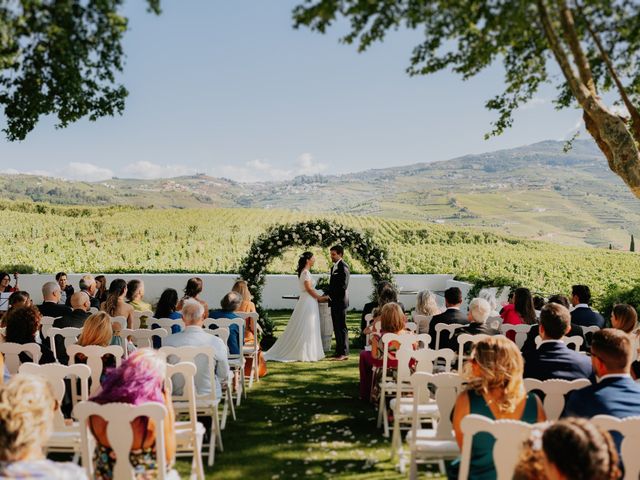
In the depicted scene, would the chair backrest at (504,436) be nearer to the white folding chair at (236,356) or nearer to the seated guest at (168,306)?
the white folding chair at (236,356)

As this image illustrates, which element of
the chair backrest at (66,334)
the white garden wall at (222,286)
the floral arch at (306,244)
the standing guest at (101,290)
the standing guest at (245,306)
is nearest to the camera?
the chair backrest at (66,334)

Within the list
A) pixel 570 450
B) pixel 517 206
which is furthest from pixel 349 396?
pixel 517 206

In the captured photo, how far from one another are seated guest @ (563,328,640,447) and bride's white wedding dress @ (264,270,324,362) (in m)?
6.57

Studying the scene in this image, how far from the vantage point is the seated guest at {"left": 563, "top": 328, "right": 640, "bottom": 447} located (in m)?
3.18

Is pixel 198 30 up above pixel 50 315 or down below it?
above

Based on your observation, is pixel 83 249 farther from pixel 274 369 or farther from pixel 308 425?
pixel 308 425

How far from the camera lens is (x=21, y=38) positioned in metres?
4.81

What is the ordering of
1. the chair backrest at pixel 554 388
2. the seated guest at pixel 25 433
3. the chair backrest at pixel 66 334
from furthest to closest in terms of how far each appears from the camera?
1. the chair backrest at pixel 66 334
2. the chair backrest at pixel 554 388
3. the seated guest at pixel 25 433

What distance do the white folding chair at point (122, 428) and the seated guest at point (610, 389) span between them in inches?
91.1

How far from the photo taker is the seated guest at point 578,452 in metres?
1.92

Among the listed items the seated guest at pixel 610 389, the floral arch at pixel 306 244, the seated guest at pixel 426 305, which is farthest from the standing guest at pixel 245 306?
the seated guest at pixel 610 389

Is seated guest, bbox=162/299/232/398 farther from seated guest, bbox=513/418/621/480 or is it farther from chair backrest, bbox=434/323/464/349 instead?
seated guest, bbox=513/418/621/480

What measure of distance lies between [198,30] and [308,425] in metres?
4.36

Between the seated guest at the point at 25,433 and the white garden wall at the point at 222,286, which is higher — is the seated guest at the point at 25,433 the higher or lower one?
the higher one
